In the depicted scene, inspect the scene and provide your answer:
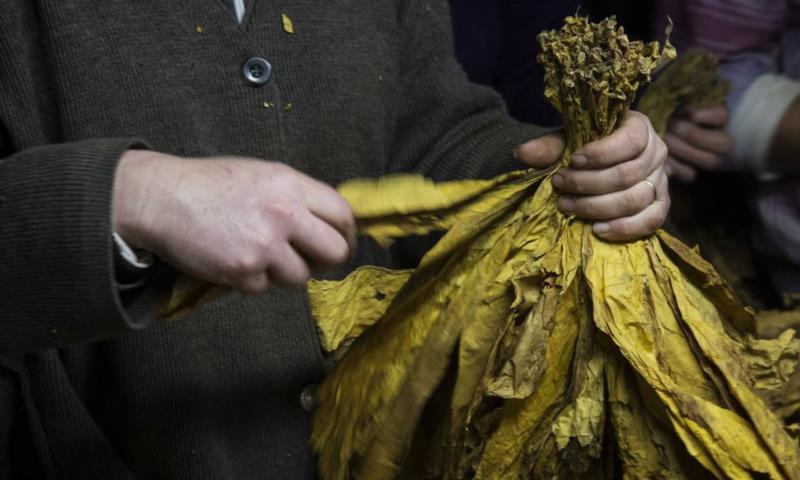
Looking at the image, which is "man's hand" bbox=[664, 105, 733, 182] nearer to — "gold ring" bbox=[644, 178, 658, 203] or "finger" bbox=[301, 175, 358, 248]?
"gold ring" bbox=[644, 178, 658, 203]

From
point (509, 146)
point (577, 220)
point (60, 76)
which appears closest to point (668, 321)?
point (577, 220)

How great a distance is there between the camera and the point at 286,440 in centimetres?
78

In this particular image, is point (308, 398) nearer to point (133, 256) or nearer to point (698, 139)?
point (133, 256)

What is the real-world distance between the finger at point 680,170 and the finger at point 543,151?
0.52m

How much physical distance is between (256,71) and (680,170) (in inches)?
25.9

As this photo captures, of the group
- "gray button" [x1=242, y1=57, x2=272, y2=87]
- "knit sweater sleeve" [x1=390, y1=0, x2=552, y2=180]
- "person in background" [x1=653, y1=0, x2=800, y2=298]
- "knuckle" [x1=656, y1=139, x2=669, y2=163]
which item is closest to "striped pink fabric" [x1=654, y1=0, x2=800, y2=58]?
"person in background" [x1=653, y1=0, x2=800, y2=298]

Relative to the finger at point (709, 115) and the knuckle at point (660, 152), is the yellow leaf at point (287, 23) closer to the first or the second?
the knuckle at point (660, 152)

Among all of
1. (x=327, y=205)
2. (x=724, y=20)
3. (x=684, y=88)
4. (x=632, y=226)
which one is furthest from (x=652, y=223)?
(x=724, y=20)

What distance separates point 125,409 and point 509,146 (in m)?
0.43

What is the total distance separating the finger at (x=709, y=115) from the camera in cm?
115

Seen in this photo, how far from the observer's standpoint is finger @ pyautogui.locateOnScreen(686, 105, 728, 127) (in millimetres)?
1147

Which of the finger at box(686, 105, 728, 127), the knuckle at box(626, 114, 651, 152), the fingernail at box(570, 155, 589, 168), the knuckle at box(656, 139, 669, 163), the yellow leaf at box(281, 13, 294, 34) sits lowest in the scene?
the finger at box(686, 105, 728, 127)

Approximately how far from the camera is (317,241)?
579mm

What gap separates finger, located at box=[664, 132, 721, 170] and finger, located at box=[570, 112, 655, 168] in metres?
0.51
